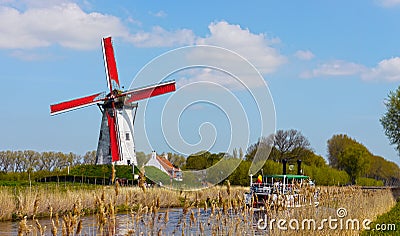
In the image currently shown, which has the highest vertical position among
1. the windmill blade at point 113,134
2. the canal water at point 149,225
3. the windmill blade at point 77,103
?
the windmill blade at point 77,103

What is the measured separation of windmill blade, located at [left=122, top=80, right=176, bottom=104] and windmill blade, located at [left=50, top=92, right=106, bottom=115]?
5.58ft

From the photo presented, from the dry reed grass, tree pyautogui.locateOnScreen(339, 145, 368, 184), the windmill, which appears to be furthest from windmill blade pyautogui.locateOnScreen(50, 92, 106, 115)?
tree pyautogui.locateOnScreen(339, 145, 368, 184)

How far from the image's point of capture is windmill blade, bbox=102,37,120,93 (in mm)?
33969

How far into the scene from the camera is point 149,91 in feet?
105

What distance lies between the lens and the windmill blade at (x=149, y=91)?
103ft

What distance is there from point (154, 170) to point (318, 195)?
19200mm

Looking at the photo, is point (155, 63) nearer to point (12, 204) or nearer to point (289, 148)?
point (12, 204)

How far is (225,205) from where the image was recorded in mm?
5074

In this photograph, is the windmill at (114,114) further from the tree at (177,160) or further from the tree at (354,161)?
the tree at (354,161)

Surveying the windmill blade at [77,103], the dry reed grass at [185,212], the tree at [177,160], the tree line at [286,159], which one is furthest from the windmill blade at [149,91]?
the dry reed grass at [185,212]

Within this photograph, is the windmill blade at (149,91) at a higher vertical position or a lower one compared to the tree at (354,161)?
higher

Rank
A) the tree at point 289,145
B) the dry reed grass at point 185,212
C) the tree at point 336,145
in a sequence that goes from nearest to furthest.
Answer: the dry reed grass at point 185,212
the tree at point 289,145
the tree at point 336,145

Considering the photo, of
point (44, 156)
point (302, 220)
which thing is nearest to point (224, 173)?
point (302, 220)

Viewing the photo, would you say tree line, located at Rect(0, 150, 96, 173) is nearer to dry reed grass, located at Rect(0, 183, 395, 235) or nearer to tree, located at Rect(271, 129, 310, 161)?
tree, located at Rect(271, 129, 310, 161)
